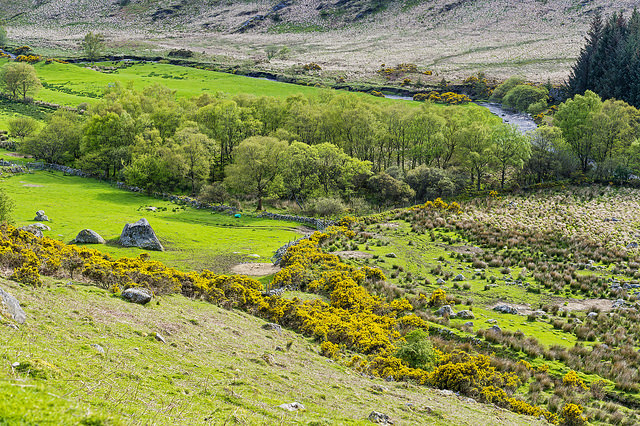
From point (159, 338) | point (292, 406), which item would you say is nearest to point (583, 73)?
point (159, 338)

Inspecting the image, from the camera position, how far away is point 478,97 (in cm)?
Result: 15312

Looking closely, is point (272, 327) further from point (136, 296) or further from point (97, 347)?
point (97, 347)

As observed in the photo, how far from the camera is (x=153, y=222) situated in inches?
2237

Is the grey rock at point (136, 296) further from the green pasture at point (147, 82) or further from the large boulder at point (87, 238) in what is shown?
the green pasture at point (147, 82)

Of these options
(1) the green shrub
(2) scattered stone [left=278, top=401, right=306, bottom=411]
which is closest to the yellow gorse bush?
(1) the green shrub

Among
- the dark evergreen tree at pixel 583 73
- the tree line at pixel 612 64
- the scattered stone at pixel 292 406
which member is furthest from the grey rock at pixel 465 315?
the dark evergreen tree at pixel 583 73

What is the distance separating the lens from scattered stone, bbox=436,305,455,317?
3169cm

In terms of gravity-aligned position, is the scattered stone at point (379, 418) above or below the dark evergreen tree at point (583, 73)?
below

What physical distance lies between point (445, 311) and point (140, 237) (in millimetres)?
31226

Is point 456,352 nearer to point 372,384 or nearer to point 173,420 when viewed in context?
point 372,384

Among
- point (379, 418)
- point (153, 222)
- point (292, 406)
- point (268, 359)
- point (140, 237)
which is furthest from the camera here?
point (153, 222)

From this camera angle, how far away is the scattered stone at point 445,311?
1248 inches

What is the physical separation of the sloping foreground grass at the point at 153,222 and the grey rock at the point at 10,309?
26.6 meters

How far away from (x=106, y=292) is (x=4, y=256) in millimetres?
5249
